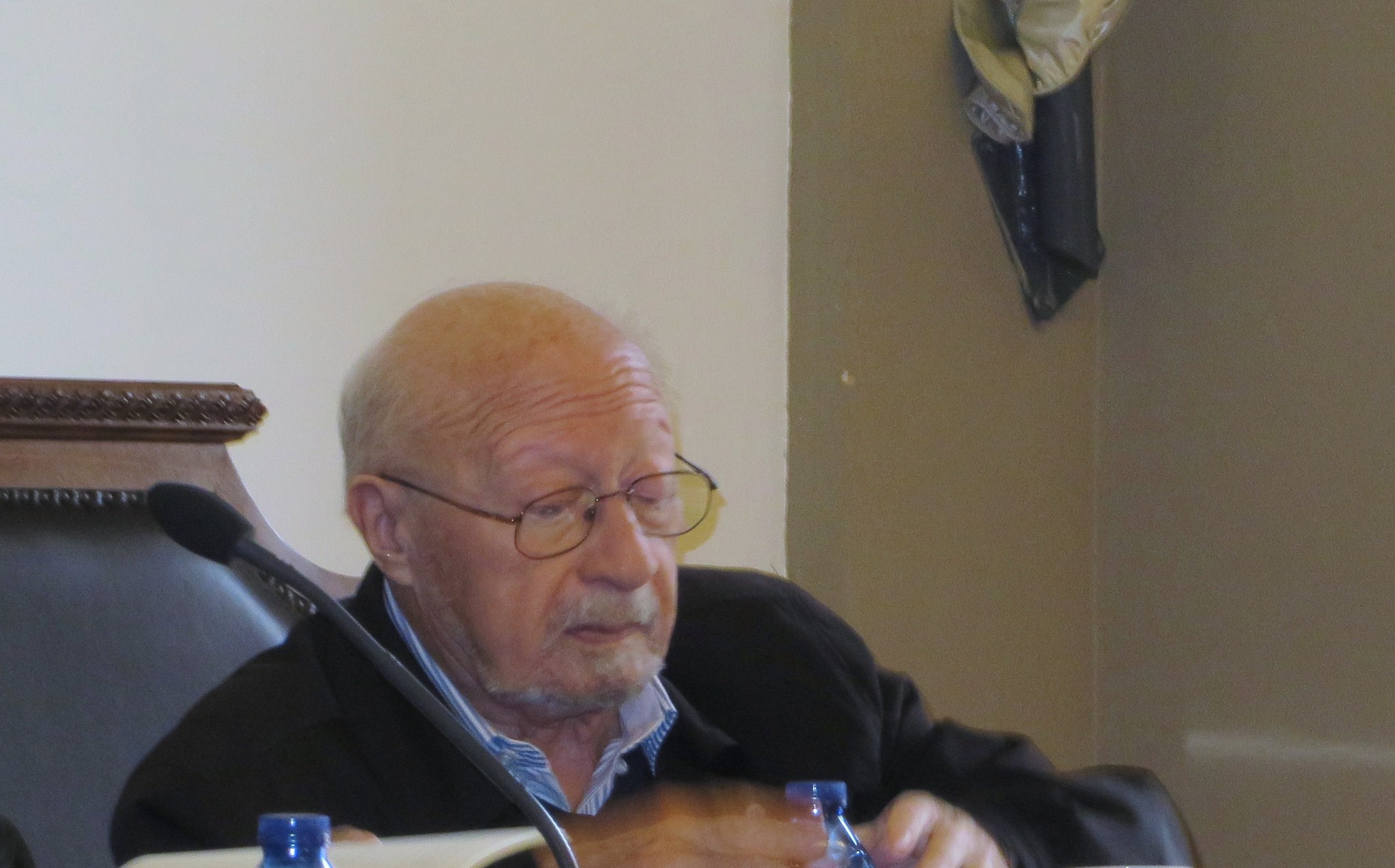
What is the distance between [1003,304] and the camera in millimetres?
2283

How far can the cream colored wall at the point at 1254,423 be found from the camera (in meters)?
1.93

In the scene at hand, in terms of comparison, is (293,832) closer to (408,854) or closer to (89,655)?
(408,854)

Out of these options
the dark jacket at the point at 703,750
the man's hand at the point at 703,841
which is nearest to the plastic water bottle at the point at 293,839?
the man's hand at the point at 703,841

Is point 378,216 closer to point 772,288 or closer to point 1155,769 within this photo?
point 772,288

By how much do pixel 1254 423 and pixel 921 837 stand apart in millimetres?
1292

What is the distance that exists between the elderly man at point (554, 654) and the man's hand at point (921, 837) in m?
0.14

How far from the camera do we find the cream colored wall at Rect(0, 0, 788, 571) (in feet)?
5.51

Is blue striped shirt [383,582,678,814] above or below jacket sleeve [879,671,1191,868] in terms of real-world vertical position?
above

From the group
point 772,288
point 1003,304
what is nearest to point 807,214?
point 772,288

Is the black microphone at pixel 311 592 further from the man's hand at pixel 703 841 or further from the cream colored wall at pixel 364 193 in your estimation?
the cream colored wall at pixel 364 193

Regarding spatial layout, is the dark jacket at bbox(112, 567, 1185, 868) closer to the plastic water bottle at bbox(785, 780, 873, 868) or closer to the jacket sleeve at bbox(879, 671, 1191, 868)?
the jacket sleeve at bbox(879, 671, 1191, 868)

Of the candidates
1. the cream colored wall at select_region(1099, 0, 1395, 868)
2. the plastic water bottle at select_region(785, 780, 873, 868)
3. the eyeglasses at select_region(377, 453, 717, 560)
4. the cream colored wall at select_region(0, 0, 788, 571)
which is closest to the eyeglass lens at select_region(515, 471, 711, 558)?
the eyeglasses at select_region(377, 453, 717, 560)

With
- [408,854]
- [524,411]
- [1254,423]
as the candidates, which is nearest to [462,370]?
[524,411]

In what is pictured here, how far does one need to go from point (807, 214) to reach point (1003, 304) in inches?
13.0
